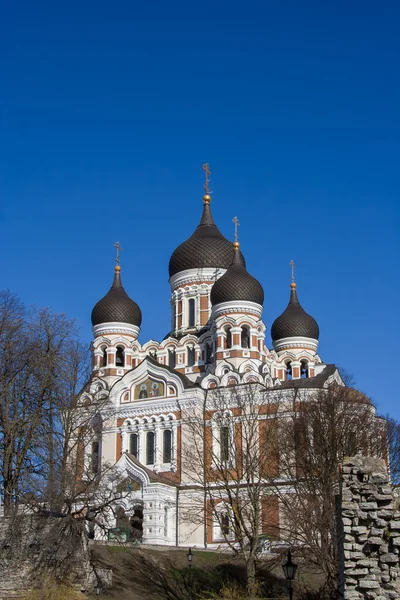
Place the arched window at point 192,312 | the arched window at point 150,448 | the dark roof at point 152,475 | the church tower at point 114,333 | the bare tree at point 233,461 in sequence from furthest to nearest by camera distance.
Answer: the arched window at point 192,312 → the church tower at point 114,333 → the arched window at point 150,448 → the dark roof at point 152,475 → the bare tree at point 233,461

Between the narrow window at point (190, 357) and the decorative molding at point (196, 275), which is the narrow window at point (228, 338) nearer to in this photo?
the narrow window at point (190, 357)

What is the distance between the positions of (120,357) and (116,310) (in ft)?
8.75

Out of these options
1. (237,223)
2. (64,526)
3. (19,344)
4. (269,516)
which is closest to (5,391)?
(19,344)

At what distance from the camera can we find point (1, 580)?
20.6 meters

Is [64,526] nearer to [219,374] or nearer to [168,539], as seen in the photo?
[168,539]

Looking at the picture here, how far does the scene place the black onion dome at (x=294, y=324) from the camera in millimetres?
46000

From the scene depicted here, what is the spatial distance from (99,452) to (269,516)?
35.1 feet

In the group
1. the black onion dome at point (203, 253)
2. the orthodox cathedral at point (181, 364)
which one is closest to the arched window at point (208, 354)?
the orthodox cathedral at point (181, 364)

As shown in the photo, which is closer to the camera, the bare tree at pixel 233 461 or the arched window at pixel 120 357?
the bare tree at pixel 233 461

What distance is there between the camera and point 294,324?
46.2 m

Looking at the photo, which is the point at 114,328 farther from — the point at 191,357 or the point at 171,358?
the point at 191,357

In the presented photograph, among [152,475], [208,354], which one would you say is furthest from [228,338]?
[152,475]

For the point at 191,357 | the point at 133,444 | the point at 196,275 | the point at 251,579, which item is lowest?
the point at 251,579

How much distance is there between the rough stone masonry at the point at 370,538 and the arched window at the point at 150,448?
1203 inches
